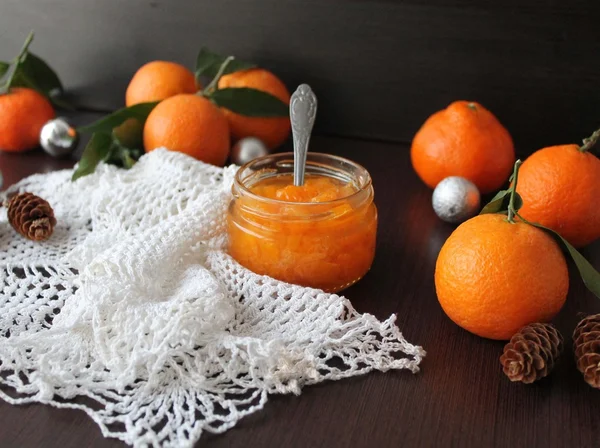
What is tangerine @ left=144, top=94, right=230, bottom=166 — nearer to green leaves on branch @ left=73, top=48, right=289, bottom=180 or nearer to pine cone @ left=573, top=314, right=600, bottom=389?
green leaves on branch @ left=73, top=48, right=289, bottom=180

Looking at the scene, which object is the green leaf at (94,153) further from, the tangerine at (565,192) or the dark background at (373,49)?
the tangerine at (565,192)

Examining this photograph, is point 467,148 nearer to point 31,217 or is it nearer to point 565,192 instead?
point 565,192

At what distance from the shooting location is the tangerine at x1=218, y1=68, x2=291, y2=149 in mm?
1065

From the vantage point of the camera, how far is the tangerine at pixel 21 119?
3.52ft

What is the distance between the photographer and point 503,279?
25.0 inches

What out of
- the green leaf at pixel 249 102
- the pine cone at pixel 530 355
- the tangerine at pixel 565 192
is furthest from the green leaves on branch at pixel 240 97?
the pine cone at pixel 530 355

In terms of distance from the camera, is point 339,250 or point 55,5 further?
point 55,5

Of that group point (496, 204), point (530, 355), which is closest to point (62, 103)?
point (496, 204)

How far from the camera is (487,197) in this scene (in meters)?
0.98

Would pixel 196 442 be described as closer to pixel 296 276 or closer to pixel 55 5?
pixel 296 276

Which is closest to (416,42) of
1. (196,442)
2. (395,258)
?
(395,258)

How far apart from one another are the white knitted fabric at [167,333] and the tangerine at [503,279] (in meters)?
0.07

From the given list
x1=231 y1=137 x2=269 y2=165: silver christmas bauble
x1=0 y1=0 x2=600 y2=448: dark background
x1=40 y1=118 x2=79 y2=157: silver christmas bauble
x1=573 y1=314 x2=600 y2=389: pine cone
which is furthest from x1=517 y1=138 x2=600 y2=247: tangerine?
x1=40 y1=118 x2=79 y2=157: silver christmas bauble

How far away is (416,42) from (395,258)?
41 centimetres
